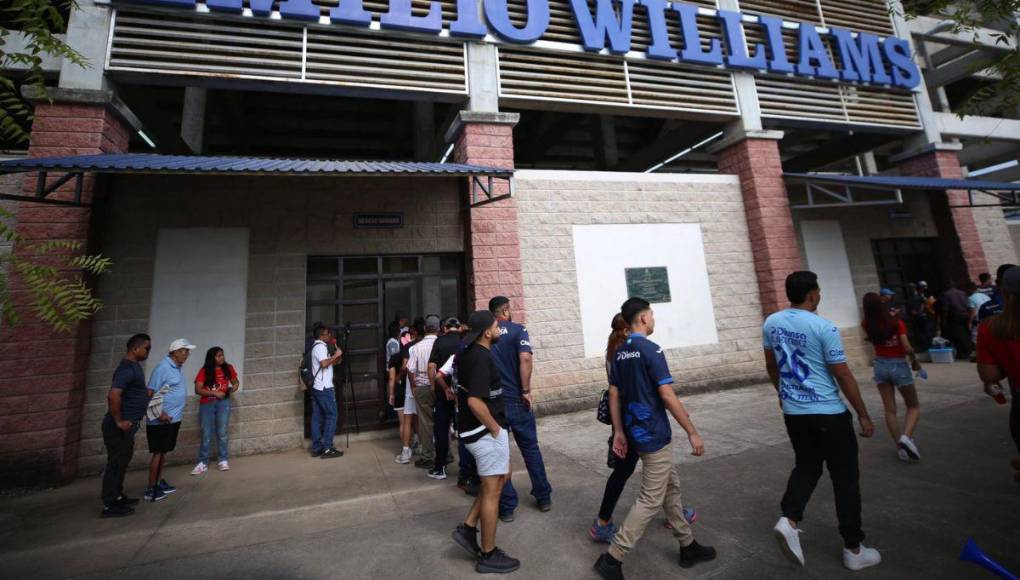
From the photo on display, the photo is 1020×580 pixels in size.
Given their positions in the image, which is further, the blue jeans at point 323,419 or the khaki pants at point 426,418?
the blue jeans at point 323,419

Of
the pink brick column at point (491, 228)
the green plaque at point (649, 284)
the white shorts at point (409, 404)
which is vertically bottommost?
the white shorts at point (409, 404)

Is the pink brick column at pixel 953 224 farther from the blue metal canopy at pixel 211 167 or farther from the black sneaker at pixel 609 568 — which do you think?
the black sneaker at pixel 609 568

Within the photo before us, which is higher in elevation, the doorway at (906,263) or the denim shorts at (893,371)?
the doorway at (906,263)

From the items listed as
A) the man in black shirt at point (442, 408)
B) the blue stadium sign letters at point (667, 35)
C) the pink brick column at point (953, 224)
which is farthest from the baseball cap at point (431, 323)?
the pink brick column at point (953, 224)

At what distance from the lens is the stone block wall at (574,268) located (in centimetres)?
749

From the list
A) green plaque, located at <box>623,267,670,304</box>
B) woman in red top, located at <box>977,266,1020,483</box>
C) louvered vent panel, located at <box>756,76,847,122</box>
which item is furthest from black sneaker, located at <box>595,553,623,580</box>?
louvered vent panel, located at <box>756,76,847,122</box>

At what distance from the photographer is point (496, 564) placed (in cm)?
297

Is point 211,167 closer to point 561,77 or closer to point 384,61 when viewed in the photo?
point 384,61

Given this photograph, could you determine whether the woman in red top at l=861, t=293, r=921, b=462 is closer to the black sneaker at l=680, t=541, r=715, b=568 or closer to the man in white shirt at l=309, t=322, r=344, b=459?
the black sneaker at l=680, t=541, r=715, b=568

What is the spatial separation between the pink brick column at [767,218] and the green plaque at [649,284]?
7.20 feet

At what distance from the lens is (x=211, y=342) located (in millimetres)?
6523

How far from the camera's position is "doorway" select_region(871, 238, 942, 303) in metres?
10.5

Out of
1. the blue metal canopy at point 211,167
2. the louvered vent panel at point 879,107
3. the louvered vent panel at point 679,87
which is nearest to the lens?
the blue metal canopy at point 211,167

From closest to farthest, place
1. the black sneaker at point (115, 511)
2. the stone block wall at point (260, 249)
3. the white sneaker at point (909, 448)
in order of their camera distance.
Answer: the white sneaker at point (909, 448), the black sneaker at point (115, 511), the stone block wall at point (260, 249)
